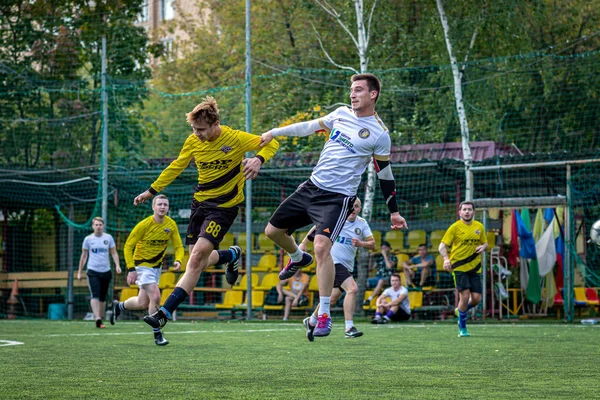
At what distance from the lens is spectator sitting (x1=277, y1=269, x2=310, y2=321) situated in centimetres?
2062

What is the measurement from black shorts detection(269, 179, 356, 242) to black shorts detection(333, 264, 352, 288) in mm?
4548

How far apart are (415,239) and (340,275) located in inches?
378

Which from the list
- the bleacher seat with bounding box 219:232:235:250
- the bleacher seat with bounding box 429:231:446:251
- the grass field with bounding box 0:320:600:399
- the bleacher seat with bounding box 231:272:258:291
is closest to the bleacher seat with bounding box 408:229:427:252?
the bleacher seat with bounding box 429:231:446:251

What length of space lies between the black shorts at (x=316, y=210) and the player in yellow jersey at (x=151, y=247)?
16.7 feet

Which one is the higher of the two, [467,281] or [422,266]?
[422,266]

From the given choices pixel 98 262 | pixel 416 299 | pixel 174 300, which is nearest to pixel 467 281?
pixel 174 300

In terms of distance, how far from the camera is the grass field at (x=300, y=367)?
6.11m

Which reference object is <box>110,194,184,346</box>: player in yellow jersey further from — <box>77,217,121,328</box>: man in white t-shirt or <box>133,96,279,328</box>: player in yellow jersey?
<box>133,96,279,328</box>: player in yellow jersey

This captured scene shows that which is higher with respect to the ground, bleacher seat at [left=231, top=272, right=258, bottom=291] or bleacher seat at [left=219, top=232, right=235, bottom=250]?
bleacher seat at [left=219, top=232, right=235, bottom=250]

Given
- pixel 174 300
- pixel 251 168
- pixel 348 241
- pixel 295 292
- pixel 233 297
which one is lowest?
pixel 233 297

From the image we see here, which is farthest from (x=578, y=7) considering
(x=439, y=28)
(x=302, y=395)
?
(x=302, y=395)

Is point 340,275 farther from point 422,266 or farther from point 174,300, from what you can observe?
point 422,266

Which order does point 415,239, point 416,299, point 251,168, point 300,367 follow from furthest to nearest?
point 415,239 < point 416,299 < point 251,168 < point 300,367

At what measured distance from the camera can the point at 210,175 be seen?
992 centimetres
